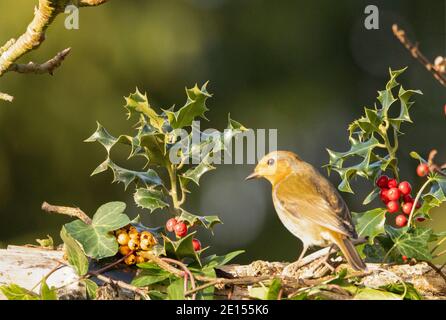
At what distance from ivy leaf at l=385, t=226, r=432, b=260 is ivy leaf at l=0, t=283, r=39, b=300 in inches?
32.5

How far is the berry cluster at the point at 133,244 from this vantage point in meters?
1.83

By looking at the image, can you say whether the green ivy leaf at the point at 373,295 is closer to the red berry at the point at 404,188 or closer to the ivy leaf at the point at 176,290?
the ivy leaf at the point at 176,290

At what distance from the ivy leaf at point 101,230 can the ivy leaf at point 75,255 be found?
17 millimetres

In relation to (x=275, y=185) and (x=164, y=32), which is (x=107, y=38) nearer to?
(x=164, y=32)

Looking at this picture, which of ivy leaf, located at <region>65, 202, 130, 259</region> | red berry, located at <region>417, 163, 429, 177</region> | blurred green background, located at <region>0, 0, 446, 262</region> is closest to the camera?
red berry, located at <region>417, 163, 429, 177</region>

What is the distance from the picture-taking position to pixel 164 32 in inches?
192

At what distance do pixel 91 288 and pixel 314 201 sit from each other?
0.77 m

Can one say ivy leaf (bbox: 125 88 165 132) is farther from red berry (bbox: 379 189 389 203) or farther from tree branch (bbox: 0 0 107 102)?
red berry (bbox: 379 189 389 203)

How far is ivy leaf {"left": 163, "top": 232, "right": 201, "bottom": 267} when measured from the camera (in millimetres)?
1760

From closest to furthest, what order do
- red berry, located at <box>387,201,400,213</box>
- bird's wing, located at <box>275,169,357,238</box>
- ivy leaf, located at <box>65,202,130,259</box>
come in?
ivy leaf, located at <box>65,202,130,259</box> < red berry, located at <box>387,201,400,213</box> < bird's wing, located at <box>275,169,357,238</box>

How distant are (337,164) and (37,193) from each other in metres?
2.77

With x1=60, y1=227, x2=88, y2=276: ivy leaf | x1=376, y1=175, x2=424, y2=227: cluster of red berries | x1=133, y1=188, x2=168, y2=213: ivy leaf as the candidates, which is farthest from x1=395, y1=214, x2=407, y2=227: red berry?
x1=60, y1=227, x2=88, y2=276: ivy leaf

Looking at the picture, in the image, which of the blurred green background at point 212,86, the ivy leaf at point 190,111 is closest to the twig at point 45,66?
the ivy leaf at point 190,111
